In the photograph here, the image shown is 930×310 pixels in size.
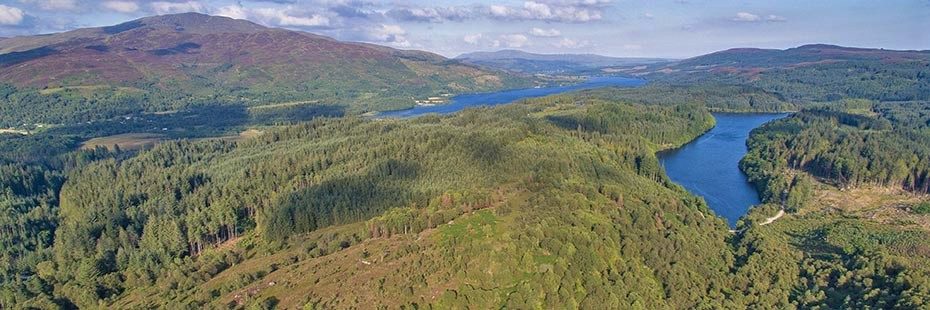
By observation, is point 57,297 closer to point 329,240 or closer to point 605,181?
point 329,240

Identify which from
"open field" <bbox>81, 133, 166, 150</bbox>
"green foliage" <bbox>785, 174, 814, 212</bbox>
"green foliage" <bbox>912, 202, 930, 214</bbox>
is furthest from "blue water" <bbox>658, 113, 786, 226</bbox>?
"open field" <bbox>81, 133, 166, 150</bbox>

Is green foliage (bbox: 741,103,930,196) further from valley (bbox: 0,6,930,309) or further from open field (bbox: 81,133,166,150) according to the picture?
open field (bbox: 81,133,166,150)

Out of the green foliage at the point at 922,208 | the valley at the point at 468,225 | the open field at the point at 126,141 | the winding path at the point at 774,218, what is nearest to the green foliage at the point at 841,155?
the valley at the point at 468,225

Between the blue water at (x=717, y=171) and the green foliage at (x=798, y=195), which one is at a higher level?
the green foliage at (x=798, y=195)

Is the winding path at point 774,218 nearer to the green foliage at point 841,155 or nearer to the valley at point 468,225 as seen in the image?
the valley at point 468,225

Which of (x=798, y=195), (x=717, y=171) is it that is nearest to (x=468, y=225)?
(x=798, y=195)

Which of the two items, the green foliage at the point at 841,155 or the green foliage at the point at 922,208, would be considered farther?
the green foliage at the point at 841,155

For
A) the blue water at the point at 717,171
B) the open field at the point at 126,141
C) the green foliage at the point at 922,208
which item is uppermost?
the open field at the point at 126,141

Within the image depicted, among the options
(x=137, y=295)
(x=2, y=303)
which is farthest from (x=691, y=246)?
(x=2, y=303)

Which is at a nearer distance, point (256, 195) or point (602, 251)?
point (602, 251)
